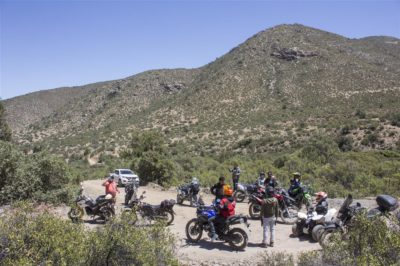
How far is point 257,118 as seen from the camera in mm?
57250

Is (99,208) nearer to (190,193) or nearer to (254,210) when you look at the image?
(190,193)

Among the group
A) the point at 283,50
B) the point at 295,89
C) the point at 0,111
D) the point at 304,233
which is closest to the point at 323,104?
the point at 295,89

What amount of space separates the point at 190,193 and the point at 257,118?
40893 mm

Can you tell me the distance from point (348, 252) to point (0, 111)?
85.0ft

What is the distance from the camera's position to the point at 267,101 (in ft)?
206

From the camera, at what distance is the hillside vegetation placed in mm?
30125

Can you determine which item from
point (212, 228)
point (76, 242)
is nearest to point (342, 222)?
point (212, 228)

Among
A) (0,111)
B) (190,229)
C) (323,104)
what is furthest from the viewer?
(323,104)

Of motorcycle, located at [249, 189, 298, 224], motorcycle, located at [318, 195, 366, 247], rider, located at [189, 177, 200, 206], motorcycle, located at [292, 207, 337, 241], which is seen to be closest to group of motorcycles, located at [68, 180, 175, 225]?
motorcycle, located at [249, 189, 298, 224]

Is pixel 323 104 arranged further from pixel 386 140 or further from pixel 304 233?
pixel 304 233

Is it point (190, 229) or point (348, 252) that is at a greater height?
point (348, 252)

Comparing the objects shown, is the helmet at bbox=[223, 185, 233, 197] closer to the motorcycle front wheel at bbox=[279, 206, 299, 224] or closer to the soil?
the soil

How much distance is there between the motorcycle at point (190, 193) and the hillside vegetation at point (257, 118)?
669 cm

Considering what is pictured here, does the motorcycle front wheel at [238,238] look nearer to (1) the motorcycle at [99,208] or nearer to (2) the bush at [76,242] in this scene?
(2) the bush at [76,242]
